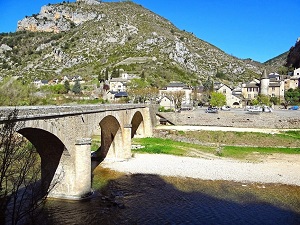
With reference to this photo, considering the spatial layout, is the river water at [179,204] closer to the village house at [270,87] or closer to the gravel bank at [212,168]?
the gravel bank at [212,168]

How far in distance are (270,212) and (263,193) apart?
423 centimetres

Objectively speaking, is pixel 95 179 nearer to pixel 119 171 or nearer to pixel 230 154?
pixel 119 171

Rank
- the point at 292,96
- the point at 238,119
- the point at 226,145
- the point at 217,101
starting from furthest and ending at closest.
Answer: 1. the point at 292,96
2. the point at 217,101
3. the point at 238,119
4. the point at 226,145

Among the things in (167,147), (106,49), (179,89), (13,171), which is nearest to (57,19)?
(106,49)

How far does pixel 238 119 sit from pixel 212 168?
87.9 ft

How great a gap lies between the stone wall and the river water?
29710mm

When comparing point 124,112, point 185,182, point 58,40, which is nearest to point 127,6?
point 58,40

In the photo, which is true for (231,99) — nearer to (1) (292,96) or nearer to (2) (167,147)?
(1) (292,96)

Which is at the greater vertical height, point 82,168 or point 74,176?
point 82,168

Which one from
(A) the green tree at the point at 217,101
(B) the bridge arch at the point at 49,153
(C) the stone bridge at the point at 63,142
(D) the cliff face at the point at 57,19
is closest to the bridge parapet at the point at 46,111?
(C) the stone bridge at the point at 63,142

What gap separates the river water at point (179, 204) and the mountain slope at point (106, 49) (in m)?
89.5

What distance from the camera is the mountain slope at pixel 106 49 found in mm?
135625

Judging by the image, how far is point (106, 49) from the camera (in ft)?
506

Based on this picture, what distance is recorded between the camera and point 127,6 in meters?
200
